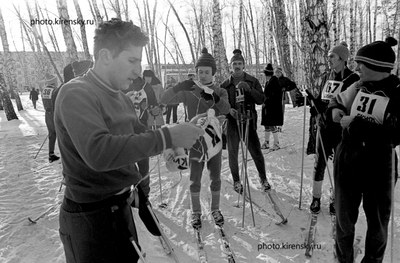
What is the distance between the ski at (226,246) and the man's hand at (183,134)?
221 cm

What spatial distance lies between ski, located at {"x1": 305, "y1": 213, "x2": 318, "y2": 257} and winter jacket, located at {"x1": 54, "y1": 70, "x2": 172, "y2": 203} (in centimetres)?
244

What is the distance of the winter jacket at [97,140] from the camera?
130 cm

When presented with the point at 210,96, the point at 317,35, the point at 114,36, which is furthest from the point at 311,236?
the point at 317,35

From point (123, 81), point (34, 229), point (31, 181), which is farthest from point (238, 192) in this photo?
point (31, 181)

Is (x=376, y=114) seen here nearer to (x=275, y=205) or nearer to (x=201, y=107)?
(x=201, y=107)

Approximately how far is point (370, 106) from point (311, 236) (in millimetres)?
1806

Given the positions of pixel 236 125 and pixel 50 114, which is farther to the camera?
pixel 50 114

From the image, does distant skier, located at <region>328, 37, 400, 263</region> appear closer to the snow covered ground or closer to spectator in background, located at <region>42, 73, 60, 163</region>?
the snow covered ground

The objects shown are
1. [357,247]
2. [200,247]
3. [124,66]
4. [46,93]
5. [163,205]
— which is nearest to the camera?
[124,66]

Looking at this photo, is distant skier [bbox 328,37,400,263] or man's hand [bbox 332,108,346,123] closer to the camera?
distant skier [bbox 328,37,400,263]

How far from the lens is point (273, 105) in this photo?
7.43 metres

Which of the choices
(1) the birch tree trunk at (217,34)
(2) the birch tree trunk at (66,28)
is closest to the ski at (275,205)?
(1) the birch tree trunk at (217,34)

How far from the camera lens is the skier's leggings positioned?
1.60m

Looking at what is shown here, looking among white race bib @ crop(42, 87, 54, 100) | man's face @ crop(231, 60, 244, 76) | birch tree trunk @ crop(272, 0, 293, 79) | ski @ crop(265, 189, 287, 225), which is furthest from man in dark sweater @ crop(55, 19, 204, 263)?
birch tree trunk @ crop(272, 0, 293, 79)
